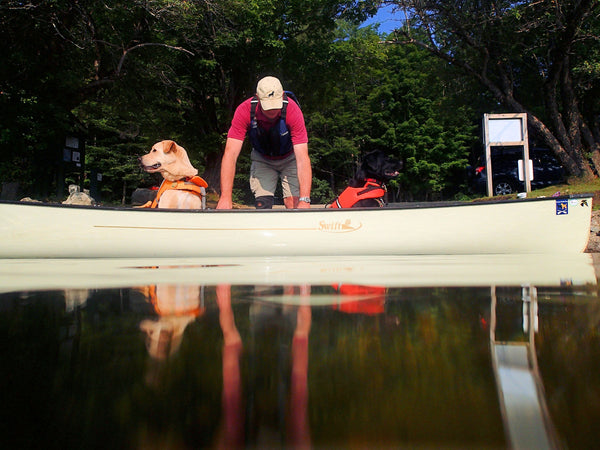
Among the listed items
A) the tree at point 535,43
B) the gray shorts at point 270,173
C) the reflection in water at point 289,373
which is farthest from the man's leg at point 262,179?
the tree at point 535,43

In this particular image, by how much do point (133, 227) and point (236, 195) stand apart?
18805 millimetres

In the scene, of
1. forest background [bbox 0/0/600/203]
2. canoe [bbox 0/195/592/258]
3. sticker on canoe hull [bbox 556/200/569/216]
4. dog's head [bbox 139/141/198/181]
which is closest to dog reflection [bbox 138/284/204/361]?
canoe [bbox 0/195/592/258]

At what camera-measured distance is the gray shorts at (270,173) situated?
15.4ft

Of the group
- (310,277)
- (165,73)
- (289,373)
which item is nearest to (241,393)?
(289,373)

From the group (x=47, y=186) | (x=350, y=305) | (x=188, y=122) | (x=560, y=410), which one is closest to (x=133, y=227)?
(x=350, y=305)

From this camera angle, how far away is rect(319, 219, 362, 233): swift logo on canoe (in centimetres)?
375

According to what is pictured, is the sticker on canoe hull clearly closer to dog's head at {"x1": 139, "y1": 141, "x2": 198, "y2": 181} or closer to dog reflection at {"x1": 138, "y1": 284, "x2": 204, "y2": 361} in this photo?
dog reflection at {"x1": 138, "y1": 284, "x2": 204, "y2": 361}

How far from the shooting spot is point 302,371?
79cm

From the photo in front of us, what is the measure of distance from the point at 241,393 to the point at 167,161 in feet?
13.4

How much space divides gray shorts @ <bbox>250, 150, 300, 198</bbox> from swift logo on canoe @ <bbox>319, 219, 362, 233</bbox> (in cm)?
110

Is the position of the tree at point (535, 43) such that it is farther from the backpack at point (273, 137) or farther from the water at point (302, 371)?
the water at point (302, 371)

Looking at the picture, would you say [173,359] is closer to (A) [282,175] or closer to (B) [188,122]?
(A) [282,175]

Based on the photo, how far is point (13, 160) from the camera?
11.3 metres

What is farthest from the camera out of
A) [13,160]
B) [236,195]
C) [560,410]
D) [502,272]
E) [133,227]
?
[236,195]
